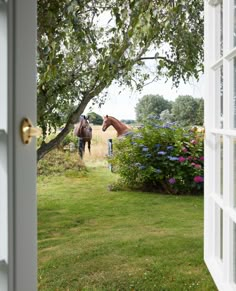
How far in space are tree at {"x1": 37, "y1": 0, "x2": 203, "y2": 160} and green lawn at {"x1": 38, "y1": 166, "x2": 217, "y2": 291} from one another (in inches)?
25.4

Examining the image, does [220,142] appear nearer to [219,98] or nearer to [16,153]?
[219,98]

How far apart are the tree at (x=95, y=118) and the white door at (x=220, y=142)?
1.85 meters

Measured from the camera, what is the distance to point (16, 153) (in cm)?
54

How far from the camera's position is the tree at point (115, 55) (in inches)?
107

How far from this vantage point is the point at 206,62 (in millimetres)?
1445

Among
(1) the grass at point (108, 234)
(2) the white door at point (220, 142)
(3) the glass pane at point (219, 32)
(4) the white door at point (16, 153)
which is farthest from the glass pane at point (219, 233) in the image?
(1) the grass at point (108, 234)

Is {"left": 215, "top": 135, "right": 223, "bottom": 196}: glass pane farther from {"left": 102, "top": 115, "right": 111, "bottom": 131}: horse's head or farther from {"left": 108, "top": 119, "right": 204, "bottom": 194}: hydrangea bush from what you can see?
{"left": 102, "top": 115, "right": 111, "bottom": 131}: horse's head

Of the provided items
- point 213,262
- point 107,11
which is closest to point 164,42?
point 107,11

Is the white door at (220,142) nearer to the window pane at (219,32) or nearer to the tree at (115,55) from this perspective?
the window pane at (219,32)

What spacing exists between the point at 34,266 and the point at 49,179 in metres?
2.83

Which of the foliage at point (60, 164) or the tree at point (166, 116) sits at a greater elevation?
the tree at point (166, 116)

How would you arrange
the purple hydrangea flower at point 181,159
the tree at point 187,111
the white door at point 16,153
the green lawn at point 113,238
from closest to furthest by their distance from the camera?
the white door at point 16,153 < the green lawn at point 113,238 < the purple hydrangea flower at point 181,159 < the tree at point 187,111

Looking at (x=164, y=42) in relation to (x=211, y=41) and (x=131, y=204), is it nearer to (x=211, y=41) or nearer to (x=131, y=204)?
(x=131, y=204)

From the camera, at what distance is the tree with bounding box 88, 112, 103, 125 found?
10.6ft
